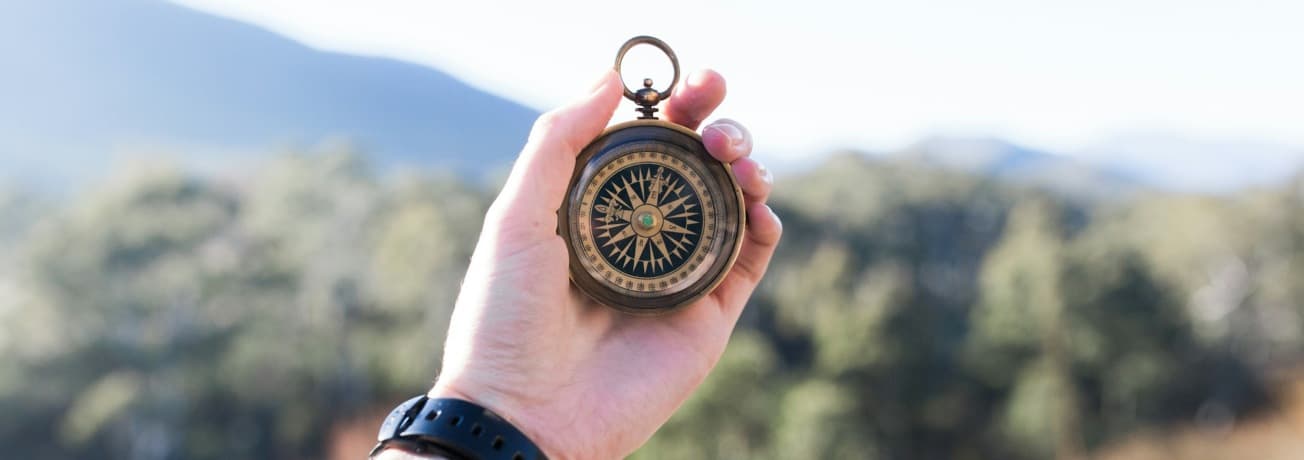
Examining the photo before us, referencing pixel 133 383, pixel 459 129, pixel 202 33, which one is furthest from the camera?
pixel 459 129

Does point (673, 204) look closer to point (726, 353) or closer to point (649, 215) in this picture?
point (649, 215)

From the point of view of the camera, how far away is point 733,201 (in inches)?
106

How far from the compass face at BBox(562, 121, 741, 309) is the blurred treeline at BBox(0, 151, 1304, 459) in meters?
11.7

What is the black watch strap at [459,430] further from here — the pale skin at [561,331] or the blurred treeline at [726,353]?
the blurred treeline at [726,353]

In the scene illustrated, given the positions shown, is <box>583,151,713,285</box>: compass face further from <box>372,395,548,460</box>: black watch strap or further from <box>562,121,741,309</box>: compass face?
<box>372,395,548,460</box>: black watch strap

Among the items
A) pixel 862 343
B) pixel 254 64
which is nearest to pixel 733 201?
pixel 862 343

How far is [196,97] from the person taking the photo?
77.2ft

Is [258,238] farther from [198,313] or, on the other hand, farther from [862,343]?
[862,343]

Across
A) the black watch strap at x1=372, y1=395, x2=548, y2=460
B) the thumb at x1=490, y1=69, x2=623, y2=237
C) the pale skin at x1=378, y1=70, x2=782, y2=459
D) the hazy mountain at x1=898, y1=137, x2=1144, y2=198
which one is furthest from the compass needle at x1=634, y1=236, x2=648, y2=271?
the hazy mountain at x1=898, y1=137, x2=1144, y2=198

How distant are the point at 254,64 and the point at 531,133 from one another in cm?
2593

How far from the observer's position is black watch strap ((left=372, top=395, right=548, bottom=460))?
2.09 metres

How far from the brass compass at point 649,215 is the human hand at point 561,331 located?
0.21ft

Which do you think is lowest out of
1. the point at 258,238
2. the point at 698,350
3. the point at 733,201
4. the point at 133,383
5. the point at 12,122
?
→ the point at 133,383

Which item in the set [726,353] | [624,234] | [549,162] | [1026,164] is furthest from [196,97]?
[1026,164]
